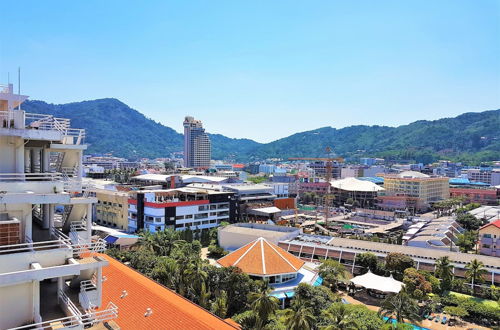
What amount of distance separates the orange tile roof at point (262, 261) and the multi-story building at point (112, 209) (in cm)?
2523

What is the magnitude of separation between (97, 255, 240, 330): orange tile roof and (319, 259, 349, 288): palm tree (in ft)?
50.3

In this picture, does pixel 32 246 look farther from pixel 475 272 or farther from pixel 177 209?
pixel 177 209

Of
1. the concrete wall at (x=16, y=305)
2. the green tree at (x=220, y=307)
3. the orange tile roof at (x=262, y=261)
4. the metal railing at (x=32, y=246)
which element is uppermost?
the metal railing at (x=32, y=246)

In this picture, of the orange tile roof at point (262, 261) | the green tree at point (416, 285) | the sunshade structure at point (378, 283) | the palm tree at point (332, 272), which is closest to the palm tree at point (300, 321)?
the orange tile roof at point (262, 261)

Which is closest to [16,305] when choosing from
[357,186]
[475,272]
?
[475,272]

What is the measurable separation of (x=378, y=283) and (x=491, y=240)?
84.7ft

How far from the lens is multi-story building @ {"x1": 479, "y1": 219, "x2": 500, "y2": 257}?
46.6 metres

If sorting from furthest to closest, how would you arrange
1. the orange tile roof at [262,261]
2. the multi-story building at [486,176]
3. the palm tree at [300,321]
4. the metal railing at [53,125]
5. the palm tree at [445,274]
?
1. the multi-story building at [486,176]
2. the palm tree at [445,274]
3. the orange tile roof at [262,261]
4. the palm tree at [300,321]
5. the metal railing at [53,125]

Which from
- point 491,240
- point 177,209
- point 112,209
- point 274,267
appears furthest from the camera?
point 112,209

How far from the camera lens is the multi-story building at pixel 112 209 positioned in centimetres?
5399

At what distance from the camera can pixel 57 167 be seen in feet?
43.1

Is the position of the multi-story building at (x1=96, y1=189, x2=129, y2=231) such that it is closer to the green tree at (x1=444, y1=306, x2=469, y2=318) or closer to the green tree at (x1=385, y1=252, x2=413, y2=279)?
the green tree at (x1=385, y1=252, x2=413, y2=279)

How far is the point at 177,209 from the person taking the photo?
166 feet

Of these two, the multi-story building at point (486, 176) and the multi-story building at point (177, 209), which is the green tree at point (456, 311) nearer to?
the multi-story building at point (177, 209)
